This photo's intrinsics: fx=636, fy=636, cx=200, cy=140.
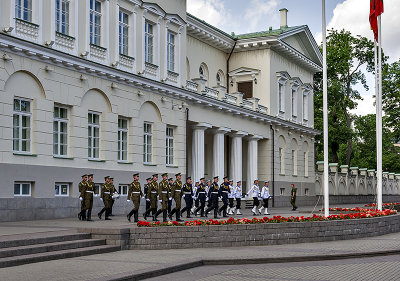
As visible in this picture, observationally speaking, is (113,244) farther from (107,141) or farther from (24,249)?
(107,141)

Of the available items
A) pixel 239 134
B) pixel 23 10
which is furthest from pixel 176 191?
pixel 239 134

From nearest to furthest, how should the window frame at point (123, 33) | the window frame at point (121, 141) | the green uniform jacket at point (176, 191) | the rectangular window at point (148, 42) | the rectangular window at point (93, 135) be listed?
the green uniform jacket at point (176, 191) < the rectangular window at point (93, 135) < the window frame at point (121, 141) < the window frame at point (123, 33) < the rectangular window at point (148, 42)

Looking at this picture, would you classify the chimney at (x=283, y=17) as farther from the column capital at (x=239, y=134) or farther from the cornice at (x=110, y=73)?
the column capital at (x=239, y=134)

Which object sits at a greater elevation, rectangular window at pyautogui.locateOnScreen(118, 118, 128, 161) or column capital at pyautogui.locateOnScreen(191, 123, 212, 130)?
column capital at pyautogui.locateOnScreen(191, 123, 212, 130)

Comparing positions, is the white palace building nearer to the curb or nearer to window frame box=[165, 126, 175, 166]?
window frame box=[165, 126, 175, 166]

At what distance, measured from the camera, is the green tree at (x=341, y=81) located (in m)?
62.2

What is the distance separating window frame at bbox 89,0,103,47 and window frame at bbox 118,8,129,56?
5.19 ft

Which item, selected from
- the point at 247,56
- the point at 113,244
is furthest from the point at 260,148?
the point at 113,244

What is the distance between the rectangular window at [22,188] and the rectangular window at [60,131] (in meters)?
2.11

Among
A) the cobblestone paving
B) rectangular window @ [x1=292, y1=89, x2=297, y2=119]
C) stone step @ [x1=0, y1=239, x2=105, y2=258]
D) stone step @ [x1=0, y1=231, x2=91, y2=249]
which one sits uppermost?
rectangular window @ [x1=292, y1=89, x2=297, y2=119]

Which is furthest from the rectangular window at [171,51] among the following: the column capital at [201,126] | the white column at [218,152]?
the white column at [218,152]

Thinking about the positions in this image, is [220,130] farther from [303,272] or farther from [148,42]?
[303,272]

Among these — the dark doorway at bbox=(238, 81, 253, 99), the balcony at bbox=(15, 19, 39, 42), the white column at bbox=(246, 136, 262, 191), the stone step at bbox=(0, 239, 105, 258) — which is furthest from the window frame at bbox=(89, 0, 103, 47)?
the dark doorway at bbox=(238, 81, 253, 99)

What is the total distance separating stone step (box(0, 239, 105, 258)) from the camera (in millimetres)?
14200
